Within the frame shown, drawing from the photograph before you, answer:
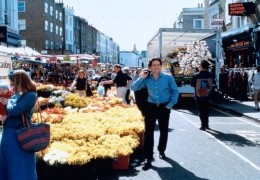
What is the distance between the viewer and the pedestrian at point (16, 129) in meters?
4.79

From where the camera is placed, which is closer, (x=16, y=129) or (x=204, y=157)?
(x=16, y=129)

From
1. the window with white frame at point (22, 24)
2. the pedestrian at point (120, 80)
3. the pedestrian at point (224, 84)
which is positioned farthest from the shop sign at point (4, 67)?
the window with white frame at point (22, 24)

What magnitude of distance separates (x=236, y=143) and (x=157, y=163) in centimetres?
294

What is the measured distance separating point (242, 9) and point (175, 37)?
5.71 meters

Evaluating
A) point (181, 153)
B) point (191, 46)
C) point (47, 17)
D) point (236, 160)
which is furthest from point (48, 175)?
point (47, 17)

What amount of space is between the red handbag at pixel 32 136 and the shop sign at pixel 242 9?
21.2 meters

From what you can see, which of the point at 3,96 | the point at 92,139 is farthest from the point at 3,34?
the point at 3,96

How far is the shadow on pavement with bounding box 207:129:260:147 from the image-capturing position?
9398 millimetres

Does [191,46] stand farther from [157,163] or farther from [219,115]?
[157,163]

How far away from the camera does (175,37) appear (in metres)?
21.1

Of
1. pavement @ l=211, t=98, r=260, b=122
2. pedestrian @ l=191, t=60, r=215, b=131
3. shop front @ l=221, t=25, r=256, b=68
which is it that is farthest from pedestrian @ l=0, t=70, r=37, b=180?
shop front @ l=221, t=25, r=256, b=68

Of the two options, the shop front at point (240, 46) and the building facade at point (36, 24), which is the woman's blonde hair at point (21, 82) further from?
the building facade at point (36, 24)

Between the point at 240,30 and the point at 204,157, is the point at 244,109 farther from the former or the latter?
the point at 240,30

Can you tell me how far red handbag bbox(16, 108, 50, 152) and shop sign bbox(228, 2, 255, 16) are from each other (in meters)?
21.2
